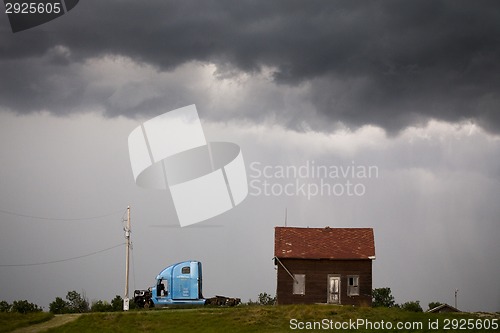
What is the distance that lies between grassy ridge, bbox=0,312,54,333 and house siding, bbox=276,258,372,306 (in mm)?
15789

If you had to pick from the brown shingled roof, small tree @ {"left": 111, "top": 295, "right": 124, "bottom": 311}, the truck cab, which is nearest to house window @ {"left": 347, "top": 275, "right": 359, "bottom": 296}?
the brown shingled roof

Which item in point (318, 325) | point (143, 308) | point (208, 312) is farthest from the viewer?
point (143, 308)

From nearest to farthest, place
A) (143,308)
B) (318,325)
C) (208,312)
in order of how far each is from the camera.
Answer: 1. (318,325)
2. (208,312)
3. (143,308)

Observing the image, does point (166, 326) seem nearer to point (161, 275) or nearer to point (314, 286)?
point (161, 275)

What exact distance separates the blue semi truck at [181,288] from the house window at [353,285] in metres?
8.09

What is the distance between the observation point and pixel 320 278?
164 ft

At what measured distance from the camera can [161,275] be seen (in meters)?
50.2

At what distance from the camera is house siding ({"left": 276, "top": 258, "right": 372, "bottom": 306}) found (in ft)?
163

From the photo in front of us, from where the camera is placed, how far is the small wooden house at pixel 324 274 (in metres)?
49.7

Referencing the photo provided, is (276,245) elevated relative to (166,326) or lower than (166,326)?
elevated

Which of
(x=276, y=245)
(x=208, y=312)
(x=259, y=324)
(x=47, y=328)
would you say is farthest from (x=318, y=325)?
(x=47, y=328)

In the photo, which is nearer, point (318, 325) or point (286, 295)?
point (318, 325)

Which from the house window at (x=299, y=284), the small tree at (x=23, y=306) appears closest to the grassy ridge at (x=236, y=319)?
the house window at (x=299, y=284)

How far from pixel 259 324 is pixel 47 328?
11901mm
